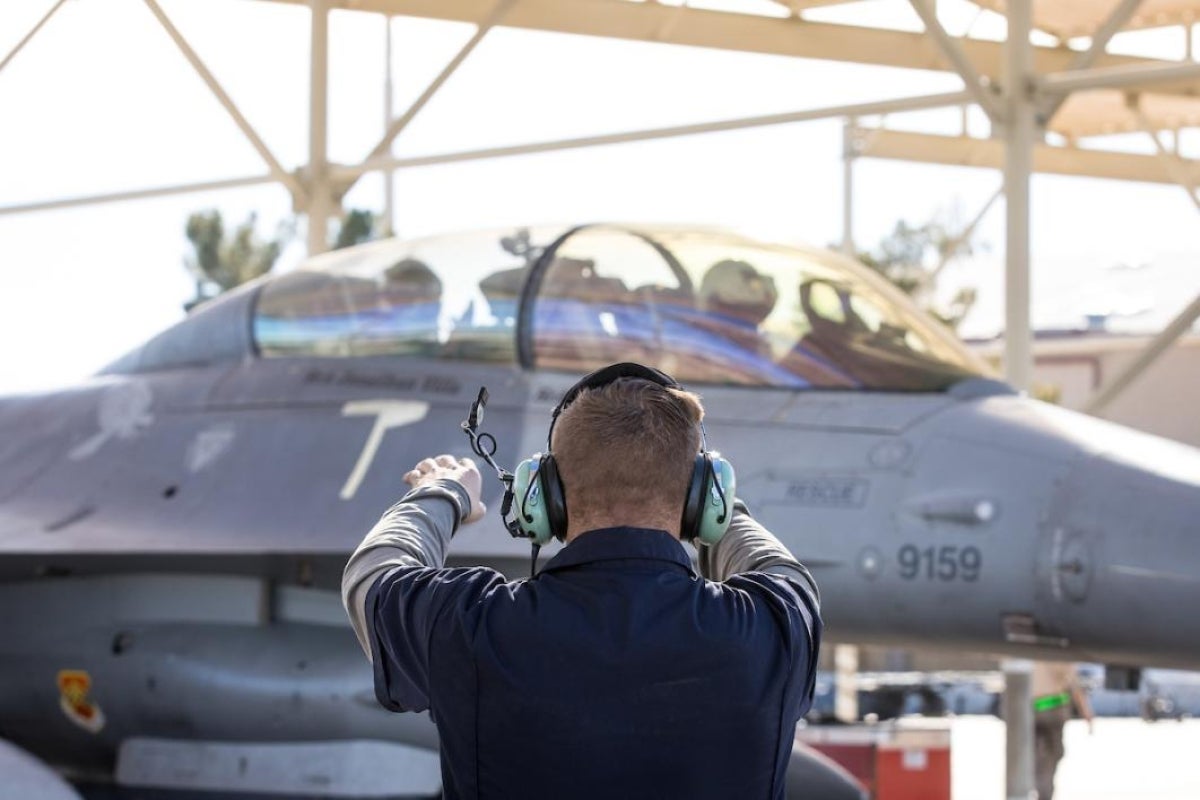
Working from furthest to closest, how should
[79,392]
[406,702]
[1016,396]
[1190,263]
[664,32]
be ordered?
[1190,263]
[664,32]
[79,392]
[1016,396]
[406,702]

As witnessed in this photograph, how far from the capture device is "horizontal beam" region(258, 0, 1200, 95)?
42.5ft

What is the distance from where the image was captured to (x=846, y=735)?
36.8 ft

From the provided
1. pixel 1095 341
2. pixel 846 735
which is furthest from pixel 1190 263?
pixel 846 735

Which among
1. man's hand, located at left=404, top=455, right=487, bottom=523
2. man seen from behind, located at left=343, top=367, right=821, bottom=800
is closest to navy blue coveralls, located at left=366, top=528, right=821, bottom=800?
man seen from behind, located at left=343, top=367, right=821, bottom=800

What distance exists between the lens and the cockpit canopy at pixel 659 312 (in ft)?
22.7

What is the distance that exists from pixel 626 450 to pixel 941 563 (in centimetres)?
398

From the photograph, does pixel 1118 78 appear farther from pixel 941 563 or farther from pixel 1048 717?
pixel 1048 717

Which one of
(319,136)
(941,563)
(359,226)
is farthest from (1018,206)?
(359,226)

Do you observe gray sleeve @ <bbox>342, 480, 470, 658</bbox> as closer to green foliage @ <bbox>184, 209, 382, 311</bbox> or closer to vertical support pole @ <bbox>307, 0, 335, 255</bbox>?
vertical support pole @ <bbox>307, 0, 335, 255</bbox>

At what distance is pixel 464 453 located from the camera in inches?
277

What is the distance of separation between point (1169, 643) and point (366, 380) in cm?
358

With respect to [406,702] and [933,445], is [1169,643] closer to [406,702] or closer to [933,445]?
[933,445]

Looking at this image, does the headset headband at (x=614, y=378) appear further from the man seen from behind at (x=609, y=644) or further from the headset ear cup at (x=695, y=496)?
the headset ear cup at (x=695, y=496)

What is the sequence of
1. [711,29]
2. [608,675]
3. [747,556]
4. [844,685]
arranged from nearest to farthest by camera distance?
[608,675] → [747,556] → [711,29] → [844,685]
